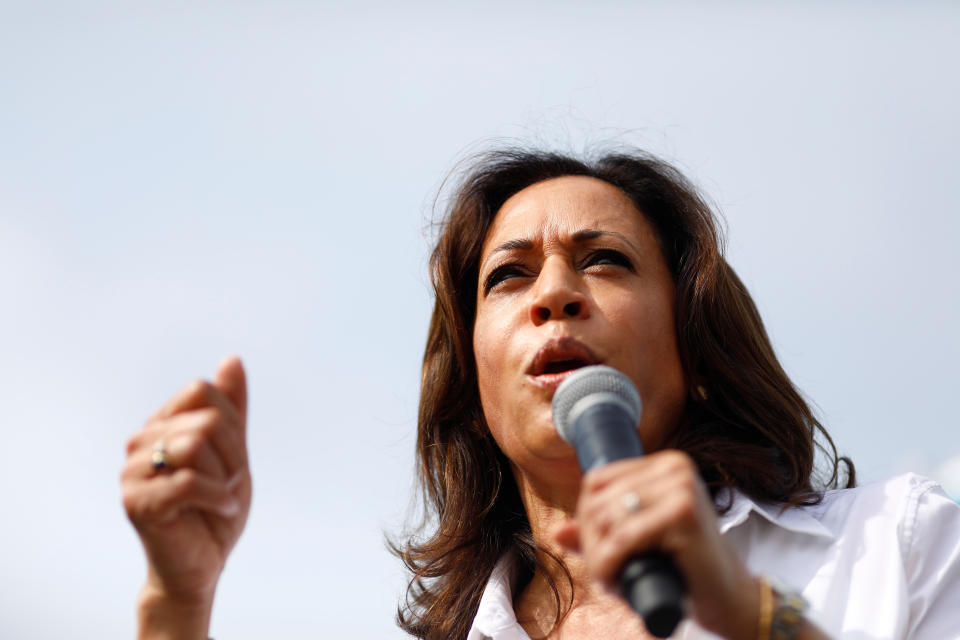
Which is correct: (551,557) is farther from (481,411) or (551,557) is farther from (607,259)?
→ (607,259)

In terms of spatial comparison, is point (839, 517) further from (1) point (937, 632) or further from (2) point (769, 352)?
(2) point (769, 352)

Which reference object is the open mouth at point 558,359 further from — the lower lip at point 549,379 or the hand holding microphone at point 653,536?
the hand holding microphone at point 653,536

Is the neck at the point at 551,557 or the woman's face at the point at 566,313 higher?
the woman's face at the point at 566,313

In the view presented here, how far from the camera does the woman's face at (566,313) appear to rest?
136 inches

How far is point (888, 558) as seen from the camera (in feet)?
9.73

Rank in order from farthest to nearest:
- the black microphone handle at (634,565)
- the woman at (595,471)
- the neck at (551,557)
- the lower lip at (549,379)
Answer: the neck at (551,557), the lower lip at (549,379), the woman at (595,471), the black microphone handle at (634,565)

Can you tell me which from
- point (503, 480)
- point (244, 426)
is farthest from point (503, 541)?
point (244, 426)

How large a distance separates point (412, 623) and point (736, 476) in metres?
1.66

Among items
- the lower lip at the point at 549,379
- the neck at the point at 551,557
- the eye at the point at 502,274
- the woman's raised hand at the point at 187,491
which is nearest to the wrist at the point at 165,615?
the woman's raised hand at the point at 187,491

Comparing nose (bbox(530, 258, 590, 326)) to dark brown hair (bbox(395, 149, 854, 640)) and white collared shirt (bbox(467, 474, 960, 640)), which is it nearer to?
dark brown hair (bbox(395, 149, 854, 640))

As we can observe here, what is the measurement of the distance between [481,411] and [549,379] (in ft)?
4.20

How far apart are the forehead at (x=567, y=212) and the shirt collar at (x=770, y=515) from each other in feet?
4.07

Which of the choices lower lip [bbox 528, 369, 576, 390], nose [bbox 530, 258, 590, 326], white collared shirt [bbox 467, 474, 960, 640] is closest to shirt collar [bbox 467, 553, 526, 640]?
white collared shirt [bbox 467, 474, 960, 640]

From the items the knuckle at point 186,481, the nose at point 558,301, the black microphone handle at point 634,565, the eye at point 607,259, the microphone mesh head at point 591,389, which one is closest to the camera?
the black microphone handle at point 634,565
